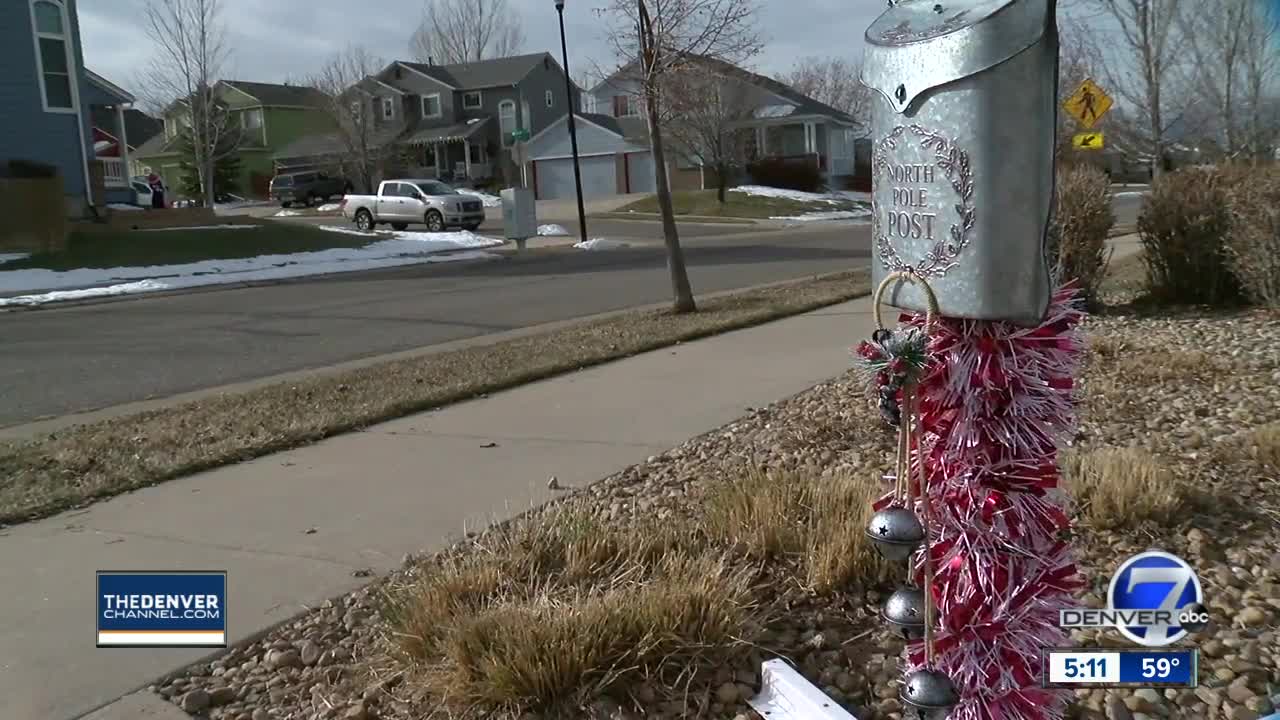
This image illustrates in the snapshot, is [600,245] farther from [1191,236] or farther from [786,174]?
[786,174]

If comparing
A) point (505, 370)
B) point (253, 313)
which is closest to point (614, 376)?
point (505, 370)

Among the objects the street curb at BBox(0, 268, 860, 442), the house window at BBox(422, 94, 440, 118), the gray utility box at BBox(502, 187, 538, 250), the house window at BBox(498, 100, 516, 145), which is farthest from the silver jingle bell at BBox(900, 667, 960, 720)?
the house window at BBox(422, 94, 440, 118)

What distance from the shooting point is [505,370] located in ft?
29.9

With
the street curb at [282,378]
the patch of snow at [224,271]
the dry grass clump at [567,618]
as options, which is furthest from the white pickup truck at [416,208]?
the dry grass clump at [567,618]

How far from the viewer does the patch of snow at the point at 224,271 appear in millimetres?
18891

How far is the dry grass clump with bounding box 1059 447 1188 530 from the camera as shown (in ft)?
13.9

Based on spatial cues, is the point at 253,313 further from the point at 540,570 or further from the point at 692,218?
the point at 692,218

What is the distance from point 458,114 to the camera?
2450 inches

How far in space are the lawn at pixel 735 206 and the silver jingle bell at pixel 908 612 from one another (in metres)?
40.8

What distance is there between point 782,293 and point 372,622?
1139 cm

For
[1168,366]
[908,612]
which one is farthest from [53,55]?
[908,612]

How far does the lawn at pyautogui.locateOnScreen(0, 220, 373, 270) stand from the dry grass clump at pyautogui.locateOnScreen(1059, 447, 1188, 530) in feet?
70.1

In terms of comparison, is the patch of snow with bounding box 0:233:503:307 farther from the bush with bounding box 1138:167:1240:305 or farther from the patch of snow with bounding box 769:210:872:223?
the patch of snow with bounding box 769:210:872:223

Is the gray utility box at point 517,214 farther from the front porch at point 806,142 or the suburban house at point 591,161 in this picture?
the front porch at point 806,142
